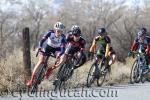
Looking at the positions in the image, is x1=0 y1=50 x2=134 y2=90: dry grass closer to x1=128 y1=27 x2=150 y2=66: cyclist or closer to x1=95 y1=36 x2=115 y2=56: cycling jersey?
x1=95 y1=36 x2=115 y2=56: cycling jersey

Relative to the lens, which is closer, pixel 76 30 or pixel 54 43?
pixel 54 43

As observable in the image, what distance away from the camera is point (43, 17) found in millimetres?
73000

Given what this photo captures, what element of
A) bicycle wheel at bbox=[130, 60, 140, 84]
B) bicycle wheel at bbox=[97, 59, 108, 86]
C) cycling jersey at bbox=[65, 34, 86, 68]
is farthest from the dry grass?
cycling jersey at bbox=[65, 34, 86, 68]

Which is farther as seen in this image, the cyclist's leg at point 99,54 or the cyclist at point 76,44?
the cyclist's leg at point 99,54

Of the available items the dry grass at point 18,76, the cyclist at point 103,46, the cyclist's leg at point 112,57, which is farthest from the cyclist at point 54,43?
the cyclist's leg at point 112,57

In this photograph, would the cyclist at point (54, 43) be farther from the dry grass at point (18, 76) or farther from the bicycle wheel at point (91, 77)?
the bicycle wheel at point (91, 77)

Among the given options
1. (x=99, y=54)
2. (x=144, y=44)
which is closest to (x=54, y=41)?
(x=99, y=54)

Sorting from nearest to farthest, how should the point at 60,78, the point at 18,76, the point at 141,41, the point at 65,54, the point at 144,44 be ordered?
the point at 65,54
the point at 60,78
the point at 18,76
the point at 141,41
the point at 144,44

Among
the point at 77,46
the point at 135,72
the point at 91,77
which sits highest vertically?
the point at 77,46

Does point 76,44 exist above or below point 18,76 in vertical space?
above

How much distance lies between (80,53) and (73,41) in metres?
0.45

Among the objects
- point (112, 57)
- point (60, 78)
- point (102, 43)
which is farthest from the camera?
point (112, 57)

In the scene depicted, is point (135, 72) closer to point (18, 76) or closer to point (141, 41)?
point (141, 41)

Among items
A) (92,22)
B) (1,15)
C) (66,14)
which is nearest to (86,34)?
(92,22)
